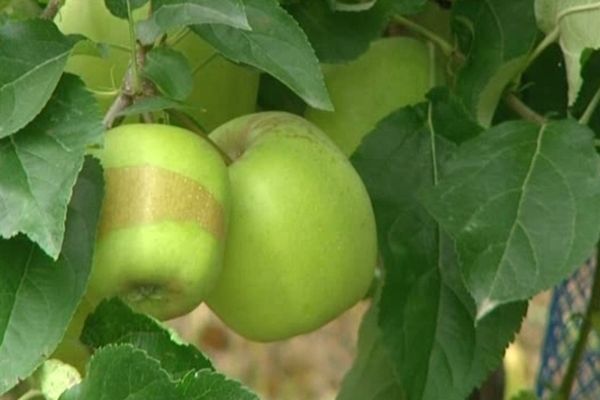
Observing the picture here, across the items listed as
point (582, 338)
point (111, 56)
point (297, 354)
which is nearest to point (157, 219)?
point (111, 56)

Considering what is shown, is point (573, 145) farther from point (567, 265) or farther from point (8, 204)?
point (8, 204)

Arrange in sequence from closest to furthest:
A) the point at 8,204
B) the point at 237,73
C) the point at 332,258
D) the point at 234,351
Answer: the point at 8,204
the point at 332,258
the point at 237,73
the point at 234,351

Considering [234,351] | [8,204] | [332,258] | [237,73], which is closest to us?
[8,204]

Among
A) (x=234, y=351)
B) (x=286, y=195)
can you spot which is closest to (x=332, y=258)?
(x=286, y=195)

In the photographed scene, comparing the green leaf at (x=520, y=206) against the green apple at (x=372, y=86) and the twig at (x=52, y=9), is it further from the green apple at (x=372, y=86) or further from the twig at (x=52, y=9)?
the twig at (x=52, y=9)

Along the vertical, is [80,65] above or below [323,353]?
above

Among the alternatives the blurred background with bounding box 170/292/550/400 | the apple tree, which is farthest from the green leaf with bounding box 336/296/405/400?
the blurred background with bounding box 170/292/550/400

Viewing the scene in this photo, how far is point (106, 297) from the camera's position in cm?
68

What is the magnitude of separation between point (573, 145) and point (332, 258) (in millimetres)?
140

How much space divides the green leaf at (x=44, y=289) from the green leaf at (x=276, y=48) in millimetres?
89

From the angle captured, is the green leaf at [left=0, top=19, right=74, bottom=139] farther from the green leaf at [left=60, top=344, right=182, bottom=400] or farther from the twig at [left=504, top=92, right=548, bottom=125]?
the twig at [left=504, top=92, right=548, bottom=125]

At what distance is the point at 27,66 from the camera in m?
0.67

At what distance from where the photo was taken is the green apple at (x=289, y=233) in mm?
712

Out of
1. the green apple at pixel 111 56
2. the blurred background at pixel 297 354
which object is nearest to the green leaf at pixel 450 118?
the green apple at pixel 111 56
